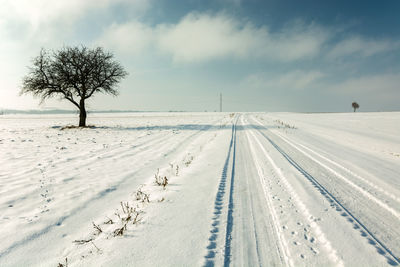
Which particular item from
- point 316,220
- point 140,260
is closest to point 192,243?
point 140,260

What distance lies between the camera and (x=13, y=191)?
4.77 m

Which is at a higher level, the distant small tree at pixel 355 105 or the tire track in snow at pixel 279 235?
the distant small tree at pixel 355 105

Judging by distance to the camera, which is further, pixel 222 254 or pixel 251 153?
pixel 251 153

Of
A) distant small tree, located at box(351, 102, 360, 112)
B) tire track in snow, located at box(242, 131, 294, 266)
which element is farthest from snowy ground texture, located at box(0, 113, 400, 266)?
distant small tree, located at box(351, 102, 360, 112)

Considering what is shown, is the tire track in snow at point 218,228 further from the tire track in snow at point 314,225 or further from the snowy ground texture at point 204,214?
the tire track in snow at point 314,225

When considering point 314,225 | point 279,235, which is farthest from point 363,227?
point 279,235

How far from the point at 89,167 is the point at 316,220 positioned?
6.80 meters

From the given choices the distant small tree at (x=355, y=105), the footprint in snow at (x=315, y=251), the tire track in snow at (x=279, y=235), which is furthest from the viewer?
the distant small tree at (x=355, y=105)

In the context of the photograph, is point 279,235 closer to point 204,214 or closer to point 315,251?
point 315,251

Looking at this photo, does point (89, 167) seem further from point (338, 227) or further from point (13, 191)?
point (338, 227)

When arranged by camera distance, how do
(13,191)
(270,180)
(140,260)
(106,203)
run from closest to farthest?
(140,260) → (106,203) → (13,191) → (270,180)

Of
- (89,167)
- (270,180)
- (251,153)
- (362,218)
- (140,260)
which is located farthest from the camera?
(251,153)

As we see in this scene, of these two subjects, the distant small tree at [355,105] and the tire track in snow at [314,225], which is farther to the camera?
the distant small tree at [355,105]

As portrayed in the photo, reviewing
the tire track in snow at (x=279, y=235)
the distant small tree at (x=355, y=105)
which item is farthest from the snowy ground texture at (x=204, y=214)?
the distant small tree at (x=355, y=105)
